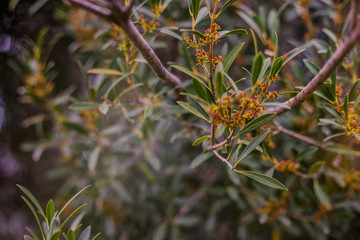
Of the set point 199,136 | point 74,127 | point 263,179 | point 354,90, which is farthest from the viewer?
point 74,127

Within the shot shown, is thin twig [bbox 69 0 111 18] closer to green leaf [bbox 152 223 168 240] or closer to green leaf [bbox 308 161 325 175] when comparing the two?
green leaf [bbox 308 161 325 175]

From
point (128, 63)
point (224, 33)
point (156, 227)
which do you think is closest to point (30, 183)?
point (156, 227)

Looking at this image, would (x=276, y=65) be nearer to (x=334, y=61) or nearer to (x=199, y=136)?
(x=334, y=61)

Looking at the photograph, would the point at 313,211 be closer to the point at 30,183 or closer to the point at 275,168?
the point at 275,168

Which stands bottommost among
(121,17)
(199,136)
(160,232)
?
(160,232)

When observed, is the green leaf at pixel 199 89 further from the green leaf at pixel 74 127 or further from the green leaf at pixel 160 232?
the green leaf at pixel 160 232

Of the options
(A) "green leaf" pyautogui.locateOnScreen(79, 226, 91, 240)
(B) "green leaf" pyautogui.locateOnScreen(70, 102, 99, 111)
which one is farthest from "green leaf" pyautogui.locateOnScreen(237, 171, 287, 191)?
(B) "green leaf" pyautogui.locateOnScreen(70, 102, 99, 111)

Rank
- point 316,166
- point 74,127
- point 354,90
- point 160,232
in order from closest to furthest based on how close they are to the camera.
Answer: point 354,90, point 316,166, point 74,127, point 160,232

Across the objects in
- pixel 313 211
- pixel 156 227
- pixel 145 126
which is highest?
pixel 145 126

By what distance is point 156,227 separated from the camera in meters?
1.44

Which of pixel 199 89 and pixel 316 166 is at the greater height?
pixel 199 89

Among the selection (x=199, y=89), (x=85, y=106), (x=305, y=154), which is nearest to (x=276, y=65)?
(x=199, y=89)

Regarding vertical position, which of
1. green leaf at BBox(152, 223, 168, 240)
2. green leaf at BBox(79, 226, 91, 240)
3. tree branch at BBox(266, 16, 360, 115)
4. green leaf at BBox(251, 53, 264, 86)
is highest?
green leaf at BBox(251, 53, 264, 86)

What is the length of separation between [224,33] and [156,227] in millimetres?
1113
